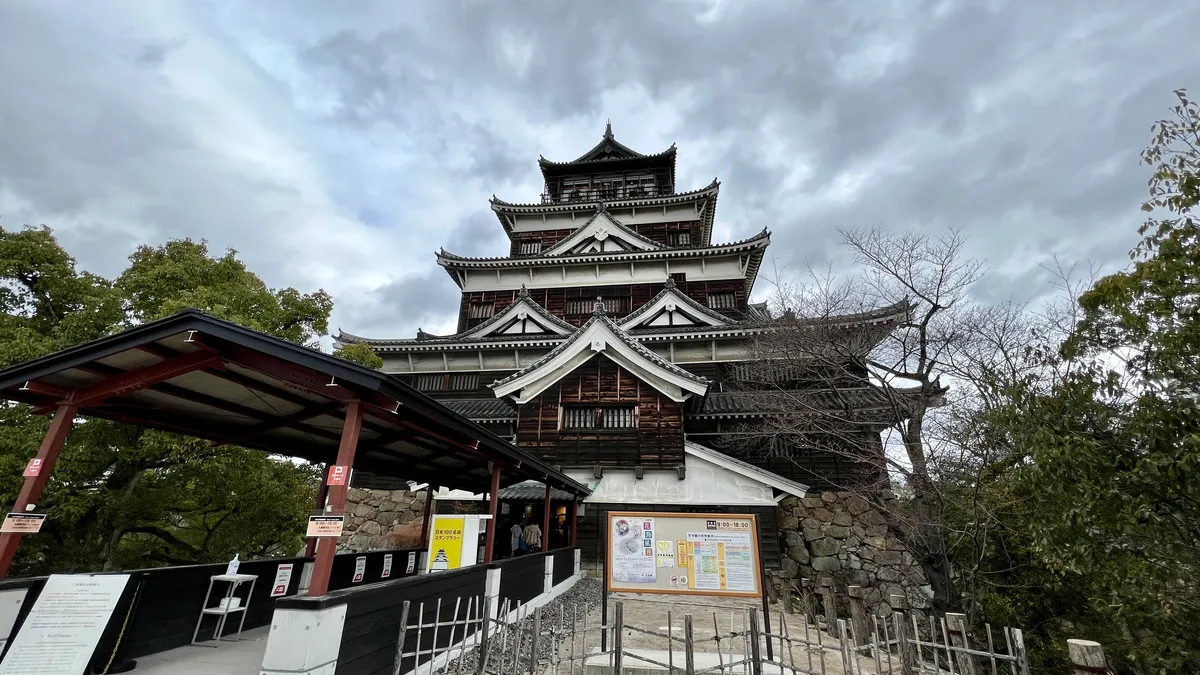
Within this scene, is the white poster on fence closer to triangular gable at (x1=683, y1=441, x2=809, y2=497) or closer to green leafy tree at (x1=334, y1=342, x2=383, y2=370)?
green leafy tree at (x1=334, y1=342, x2=383, y2=370)

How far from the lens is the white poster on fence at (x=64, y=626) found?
3.84 meters

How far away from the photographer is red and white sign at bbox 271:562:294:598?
6.80 m

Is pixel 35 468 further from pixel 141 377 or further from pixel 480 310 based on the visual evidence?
pixel 480 310

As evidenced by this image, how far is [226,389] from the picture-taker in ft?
18.2

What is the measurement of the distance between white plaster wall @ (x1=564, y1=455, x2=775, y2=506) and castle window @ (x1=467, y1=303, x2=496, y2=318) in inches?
458

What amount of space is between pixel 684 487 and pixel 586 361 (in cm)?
451

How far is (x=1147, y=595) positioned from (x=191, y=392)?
31.2ft

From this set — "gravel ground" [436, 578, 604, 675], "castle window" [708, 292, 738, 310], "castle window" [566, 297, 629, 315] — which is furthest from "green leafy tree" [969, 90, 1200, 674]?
"castle window" [566, 297, 629, 315]

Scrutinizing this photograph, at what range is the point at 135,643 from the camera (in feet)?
16.0

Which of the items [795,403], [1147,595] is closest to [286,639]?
[1147,595]

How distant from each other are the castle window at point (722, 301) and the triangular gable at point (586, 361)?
27.5ft

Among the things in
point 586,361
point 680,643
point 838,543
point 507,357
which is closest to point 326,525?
point 680,643

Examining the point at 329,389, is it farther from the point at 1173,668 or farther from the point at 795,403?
the point at 795,403

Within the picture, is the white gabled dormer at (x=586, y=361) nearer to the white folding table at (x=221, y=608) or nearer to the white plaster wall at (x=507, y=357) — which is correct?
the white plaster wall at (x=507, y=357)
